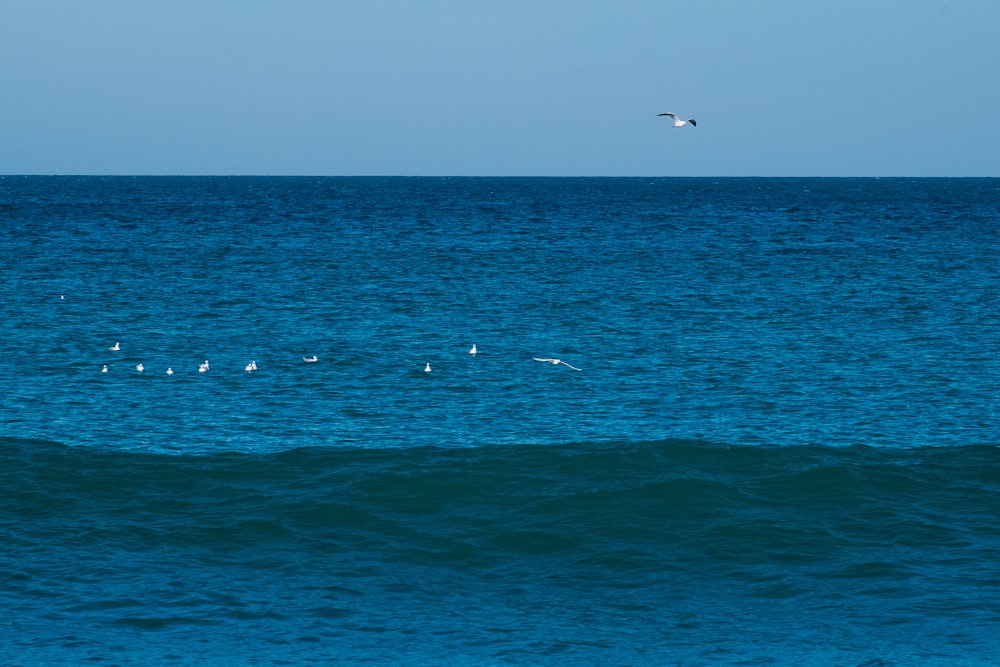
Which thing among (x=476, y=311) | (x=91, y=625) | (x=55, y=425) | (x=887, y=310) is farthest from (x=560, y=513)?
(x=887, y=310)

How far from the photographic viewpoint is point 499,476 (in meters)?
26.2

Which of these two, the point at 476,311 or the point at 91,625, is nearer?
the point at 91,625

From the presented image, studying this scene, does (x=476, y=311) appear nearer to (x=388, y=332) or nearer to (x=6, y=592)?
(x=388, y=332)

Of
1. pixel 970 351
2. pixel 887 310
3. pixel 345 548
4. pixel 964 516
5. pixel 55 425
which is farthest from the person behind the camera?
pixel 887 310

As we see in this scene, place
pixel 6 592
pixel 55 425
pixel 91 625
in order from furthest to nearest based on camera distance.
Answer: pixel 55 425
pixel 6 592
pixel 91 625

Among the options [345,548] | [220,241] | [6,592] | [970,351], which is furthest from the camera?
[220,241]

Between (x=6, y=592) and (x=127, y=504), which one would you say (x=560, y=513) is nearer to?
(x=127, y=504)

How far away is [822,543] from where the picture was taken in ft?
73.4

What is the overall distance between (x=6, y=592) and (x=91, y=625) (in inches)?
96.4

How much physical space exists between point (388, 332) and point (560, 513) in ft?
77.0

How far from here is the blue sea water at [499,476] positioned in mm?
17984

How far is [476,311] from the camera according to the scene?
2069 inches

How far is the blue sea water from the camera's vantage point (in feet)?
59.0

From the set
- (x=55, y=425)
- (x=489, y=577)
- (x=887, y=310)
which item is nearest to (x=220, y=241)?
(x=887, y=310)
